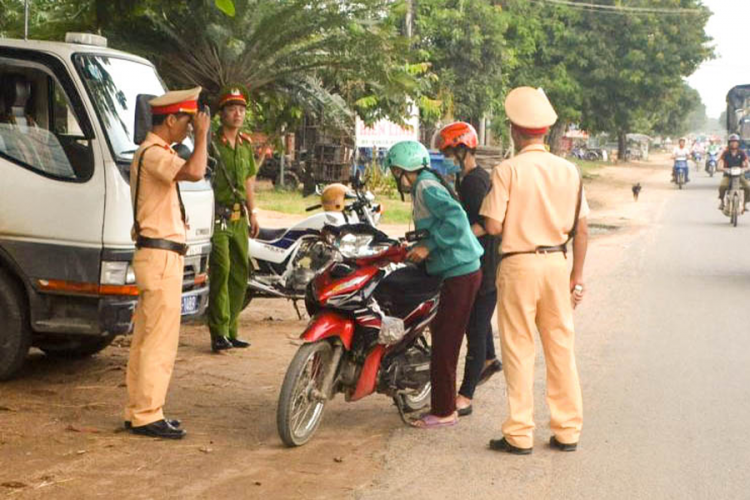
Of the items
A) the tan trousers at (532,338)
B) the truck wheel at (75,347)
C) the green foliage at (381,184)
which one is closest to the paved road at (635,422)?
the tan trousers at (532,338)

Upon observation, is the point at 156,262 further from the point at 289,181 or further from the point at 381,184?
the point at 289,181

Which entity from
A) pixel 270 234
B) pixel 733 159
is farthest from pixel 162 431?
pixel 733 159

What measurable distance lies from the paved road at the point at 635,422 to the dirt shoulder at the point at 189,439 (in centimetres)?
33

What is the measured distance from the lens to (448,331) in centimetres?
673

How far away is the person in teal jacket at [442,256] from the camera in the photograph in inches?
261

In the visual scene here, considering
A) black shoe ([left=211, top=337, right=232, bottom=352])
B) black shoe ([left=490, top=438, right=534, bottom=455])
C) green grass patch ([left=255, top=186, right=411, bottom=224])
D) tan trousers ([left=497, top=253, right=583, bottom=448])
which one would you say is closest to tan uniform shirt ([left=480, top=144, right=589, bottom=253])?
tan trousers ([left=497, top=253, right=583, bottom=448])

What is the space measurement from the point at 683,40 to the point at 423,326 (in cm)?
4930

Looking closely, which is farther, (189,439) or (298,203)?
(298,203)

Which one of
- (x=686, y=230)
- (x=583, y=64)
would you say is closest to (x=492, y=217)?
(x=686, y=230)

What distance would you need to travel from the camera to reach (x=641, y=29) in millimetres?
51656

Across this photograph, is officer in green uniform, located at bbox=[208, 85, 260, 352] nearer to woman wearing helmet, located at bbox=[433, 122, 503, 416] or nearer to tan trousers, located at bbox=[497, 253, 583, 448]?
woman wearing helmet, located at bbox=[433, 122, 503, 416]

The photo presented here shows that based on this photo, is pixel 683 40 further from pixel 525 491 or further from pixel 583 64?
pixel 525 491

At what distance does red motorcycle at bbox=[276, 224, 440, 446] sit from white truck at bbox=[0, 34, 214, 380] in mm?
1499

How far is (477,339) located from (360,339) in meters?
1.03
